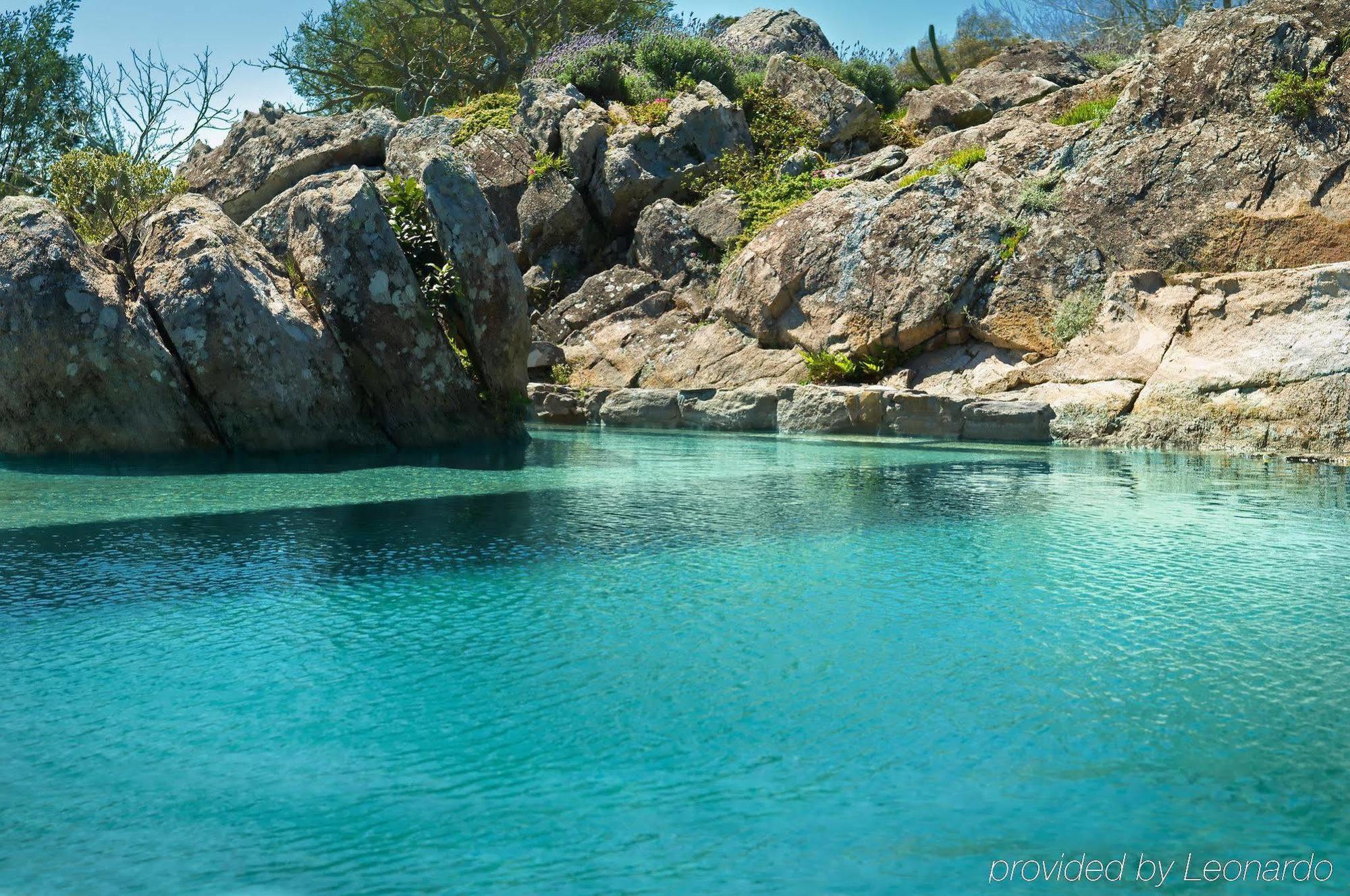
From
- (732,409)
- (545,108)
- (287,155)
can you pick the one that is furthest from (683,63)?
(732,409)

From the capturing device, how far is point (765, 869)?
6.61 feet

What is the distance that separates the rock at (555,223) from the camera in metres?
19.2

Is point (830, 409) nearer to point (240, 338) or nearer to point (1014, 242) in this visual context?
point (1014, 242)

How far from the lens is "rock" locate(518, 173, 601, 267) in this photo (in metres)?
19.2

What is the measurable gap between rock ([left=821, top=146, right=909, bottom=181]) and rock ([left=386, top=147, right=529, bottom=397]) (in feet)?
27.4

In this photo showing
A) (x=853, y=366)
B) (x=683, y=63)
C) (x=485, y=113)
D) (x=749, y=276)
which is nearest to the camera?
(x=853, y=366)

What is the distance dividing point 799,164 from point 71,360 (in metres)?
12.9

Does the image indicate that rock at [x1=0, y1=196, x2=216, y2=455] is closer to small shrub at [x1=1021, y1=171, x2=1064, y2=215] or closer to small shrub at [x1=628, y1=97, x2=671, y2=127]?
small shrub at [x1=1021, y1=171, x2=1064, y2=215]

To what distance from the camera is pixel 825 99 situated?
20719 millimetres

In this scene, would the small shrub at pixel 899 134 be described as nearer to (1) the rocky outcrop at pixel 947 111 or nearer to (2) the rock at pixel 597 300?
(1) the rocky outcrop at pixel 947 111

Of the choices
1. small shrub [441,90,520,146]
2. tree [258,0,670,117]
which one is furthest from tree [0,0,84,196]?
small shrub [441,90,520,146]

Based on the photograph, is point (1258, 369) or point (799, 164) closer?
point (1258, 369)

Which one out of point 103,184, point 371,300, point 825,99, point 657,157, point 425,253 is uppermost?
point 825,99

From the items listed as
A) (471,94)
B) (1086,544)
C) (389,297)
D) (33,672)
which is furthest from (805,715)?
(471,94)
